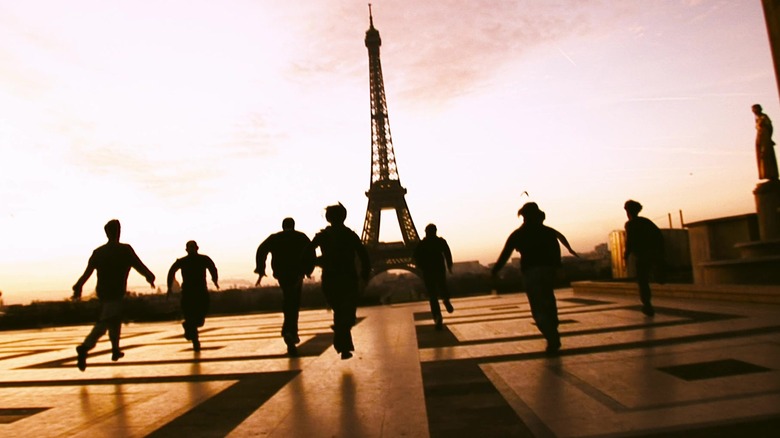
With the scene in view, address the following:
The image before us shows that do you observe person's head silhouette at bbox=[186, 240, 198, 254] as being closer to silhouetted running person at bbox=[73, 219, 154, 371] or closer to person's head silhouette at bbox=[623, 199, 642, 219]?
silhouetted running person at bbox=[73, 219, 154, 371]

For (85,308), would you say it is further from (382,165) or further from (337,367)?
(382,165)

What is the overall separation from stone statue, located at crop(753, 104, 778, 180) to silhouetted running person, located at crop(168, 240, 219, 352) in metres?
12.4

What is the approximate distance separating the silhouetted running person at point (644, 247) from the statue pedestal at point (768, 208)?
542 centimetres

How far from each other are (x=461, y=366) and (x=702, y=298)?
25.7ft

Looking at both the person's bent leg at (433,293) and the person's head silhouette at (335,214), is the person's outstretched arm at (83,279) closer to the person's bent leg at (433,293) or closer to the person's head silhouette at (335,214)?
the person's head silhouette at (335,214)

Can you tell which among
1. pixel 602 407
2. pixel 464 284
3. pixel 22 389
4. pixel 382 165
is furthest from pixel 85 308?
pixel 464 284

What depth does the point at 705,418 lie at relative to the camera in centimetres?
357

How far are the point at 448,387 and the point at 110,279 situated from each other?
5097 millimetres

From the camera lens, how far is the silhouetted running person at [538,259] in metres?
6.80

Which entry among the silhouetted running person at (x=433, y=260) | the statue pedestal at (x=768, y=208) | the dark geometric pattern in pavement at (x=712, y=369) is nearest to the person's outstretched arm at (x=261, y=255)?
the silhouetted running person at (x=433, y=260)

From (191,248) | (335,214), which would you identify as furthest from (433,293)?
(191,248)

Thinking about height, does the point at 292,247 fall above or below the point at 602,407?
above

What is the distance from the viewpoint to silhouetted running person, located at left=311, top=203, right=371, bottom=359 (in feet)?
22.5

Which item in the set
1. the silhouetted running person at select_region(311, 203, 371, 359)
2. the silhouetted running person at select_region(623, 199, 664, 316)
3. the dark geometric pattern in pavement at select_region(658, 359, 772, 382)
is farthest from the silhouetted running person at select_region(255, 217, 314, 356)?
the silhouetted running person at select_region(623, 199, 664, 316)
